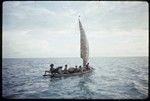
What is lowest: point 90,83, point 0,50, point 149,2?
point 90,83

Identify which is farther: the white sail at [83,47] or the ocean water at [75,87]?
the white sail at [83,47]

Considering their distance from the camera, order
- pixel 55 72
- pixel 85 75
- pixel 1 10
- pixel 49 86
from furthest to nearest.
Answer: pixel 85 75
pixel 55 72
pixel 49 86
pixel 1 10

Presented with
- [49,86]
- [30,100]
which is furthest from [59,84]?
[30,100]

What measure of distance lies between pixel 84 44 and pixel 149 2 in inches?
442

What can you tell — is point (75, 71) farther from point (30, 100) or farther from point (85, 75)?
point (30, 100)

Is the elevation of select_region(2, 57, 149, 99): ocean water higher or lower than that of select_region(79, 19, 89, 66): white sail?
lower

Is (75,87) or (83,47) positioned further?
(83,47)

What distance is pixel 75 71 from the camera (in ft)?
45.4

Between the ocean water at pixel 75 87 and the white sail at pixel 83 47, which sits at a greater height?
the white sail at pixel 83 47

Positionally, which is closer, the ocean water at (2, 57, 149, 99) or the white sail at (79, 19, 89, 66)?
the ocean water at (2, 57, 149, 99)

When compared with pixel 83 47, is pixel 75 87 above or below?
below

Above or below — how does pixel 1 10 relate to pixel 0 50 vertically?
above

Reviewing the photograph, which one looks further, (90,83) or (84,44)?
(84,44)

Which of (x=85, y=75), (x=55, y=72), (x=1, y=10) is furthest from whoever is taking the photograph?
(x=85, y=75)
